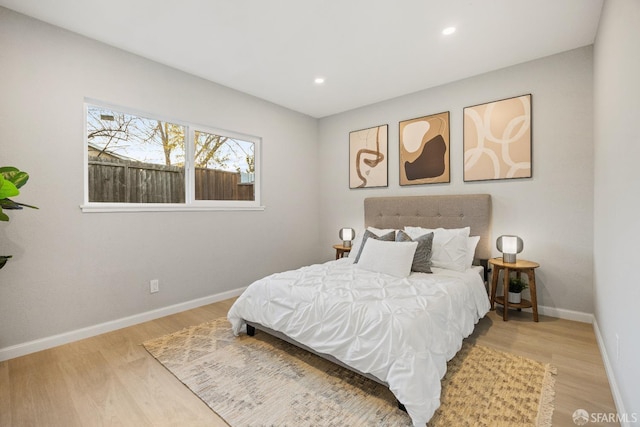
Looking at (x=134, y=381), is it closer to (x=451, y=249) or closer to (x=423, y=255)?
(x=423, y=255)

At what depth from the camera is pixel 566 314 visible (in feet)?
9.35

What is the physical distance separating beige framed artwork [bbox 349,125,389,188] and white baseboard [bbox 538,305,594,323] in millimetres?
Result: 2245

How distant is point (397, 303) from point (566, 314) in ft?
7.20

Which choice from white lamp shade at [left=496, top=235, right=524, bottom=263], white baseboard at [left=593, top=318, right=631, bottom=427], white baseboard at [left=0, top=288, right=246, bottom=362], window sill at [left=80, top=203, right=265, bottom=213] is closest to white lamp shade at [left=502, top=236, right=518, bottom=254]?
white lamp shade at [left=496, top=235, right=524, bottom=263]

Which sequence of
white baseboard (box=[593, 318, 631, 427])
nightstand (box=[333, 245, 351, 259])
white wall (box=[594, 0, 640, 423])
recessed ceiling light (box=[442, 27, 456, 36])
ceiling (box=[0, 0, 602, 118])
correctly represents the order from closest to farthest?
white wall (box=[594, 0, 640, 423])
white baseboard (box=[593, 318, 631, 427])
ceiling (box=[0, 0, 602, 118])
recessed ceiling light (box=[442, 27, 456, 36])
nightstand (box=[333, 245, 351, 259])

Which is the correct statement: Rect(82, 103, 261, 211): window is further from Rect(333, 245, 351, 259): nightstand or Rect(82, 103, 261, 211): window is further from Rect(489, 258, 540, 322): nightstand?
Rect(489, 258, 540, 322): nightstand

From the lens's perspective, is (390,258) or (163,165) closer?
(390,258)

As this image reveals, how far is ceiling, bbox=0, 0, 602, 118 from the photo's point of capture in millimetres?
2170

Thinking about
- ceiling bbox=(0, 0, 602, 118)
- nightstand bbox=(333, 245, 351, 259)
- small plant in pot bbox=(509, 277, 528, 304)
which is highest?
ceiling bbox=(0, 0, 602, 118)

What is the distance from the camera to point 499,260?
2.98 metres

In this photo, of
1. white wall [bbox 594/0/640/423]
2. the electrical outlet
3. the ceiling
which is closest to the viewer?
white wall [bbox 594/0/640/423]

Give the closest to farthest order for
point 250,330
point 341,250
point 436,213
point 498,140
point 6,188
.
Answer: point 6,188
point 250,330
point 498,140
point 436,213
point 341,250

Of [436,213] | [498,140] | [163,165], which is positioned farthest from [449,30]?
[163,165]

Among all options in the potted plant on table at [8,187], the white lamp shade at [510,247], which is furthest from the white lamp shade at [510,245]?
the potted plant on table at [8,187]
